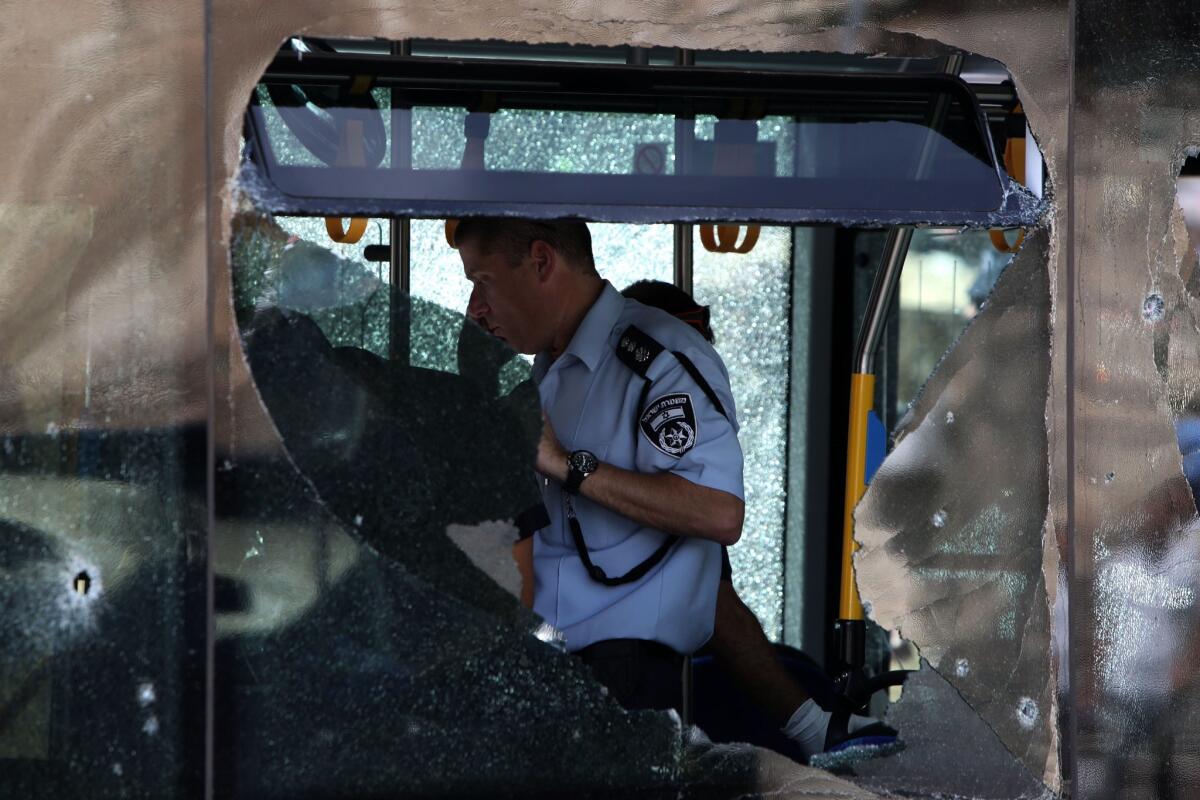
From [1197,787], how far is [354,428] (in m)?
1.01

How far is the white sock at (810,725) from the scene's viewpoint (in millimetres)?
2295

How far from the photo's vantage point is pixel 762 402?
4.00 metres

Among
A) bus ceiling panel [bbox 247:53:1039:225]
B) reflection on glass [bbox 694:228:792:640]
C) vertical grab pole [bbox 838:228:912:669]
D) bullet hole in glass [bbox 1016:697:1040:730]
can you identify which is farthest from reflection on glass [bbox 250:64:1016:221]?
reflection on glass [bbox 694:228:792:640]

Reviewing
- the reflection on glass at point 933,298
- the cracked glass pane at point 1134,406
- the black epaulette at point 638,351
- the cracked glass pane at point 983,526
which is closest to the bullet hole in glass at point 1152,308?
the cracked glass pane at point 1134,406

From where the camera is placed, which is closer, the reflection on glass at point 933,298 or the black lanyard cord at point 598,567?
the black lanyard cord at point 598,567

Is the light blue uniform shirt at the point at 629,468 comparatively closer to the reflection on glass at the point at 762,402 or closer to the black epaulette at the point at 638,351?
the black epaulette at the point at 638,351

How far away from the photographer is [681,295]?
3.00 metres

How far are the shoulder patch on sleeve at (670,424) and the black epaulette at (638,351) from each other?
0.07 metres

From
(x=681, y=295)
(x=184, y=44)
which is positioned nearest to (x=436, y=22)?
(x=184, y=44)

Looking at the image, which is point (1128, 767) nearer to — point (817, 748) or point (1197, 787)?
point (1197, 787)

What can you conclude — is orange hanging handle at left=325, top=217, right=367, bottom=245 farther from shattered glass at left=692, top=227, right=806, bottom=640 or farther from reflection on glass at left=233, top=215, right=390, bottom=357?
shattered glass at left=692, top=227, right=806, bottom=640

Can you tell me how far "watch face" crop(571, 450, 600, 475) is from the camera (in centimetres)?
A: 199

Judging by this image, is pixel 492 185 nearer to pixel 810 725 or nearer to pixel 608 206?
pixel 608 206

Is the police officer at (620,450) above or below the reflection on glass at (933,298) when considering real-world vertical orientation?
below
